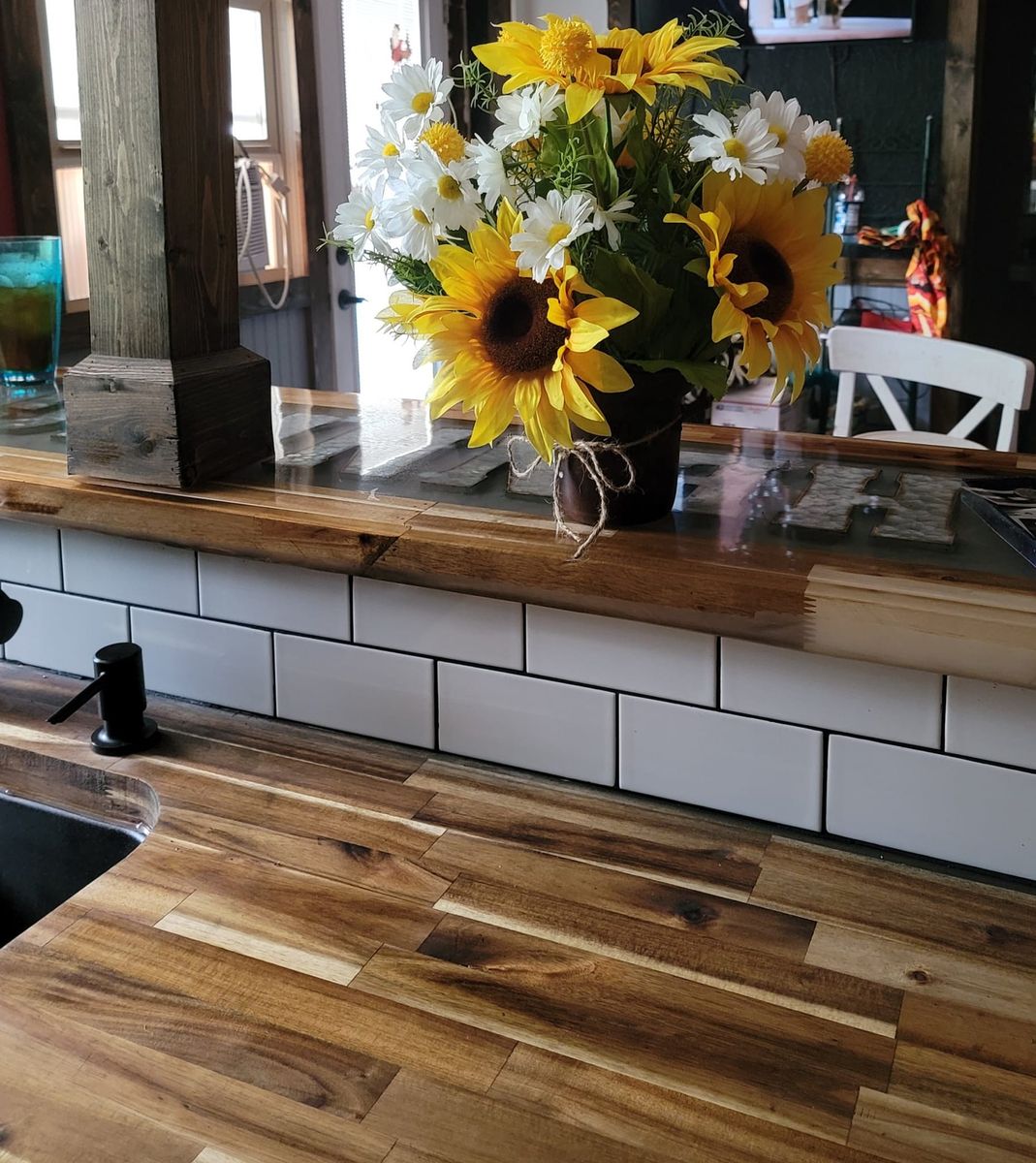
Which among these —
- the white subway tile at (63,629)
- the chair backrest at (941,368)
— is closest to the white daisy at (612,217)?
the white subway tile at (63,629)

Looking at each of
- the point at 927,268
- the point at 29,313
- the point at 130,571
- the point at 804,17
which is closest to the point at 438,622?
the point at 130,571

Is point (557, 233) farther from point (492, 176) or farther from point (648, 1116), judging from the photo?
point (648, 1116)

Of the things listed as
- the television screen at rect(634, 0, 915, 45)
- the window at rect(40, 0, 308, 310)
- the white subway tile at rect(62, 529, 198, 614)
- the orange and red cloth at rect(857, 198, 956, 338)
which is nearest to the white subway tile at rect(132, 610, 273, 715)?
the white subway tile at rect(62, 529, 198, 614)

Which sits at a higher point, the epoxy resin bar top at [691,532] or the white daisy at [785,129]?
the white daisy at [785,129]

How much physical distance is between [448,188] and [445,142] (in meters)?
0.04

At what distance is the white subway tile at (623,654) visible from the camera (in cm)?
87

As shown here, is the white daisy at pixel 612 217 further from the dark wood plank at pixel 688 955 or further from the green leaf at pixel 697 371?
the dark wood plank at pixel 688 955

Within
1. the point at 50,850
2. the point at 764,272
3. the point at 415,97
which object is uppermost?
the point at 415,97

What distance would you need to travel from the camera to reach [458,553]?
0.86 m

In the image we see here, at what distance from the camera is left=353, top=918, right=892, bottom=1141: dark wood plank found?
635 millimetres

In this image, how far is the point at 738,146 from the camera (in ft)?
2.45

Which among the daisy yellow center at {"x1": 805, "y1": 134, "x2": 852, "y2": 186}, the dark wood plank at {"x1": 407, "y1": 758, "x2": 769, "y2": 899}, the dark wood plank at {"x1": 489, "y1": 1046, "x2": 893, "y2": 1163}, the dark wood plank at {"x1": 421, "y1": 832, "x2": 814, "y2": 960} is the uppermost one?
the daisy yellow center at {"x1": 805, "y1": 134, "x2": 852, "y2": 186}

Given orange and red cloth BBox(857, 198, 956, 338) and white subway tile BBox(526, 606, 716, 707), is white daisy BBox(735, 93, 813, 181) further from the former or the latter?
orange and red cloth BBox(857, 198, 956, 338)

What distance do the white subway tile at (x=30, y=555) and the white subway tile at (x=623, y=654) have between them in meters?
0.48
